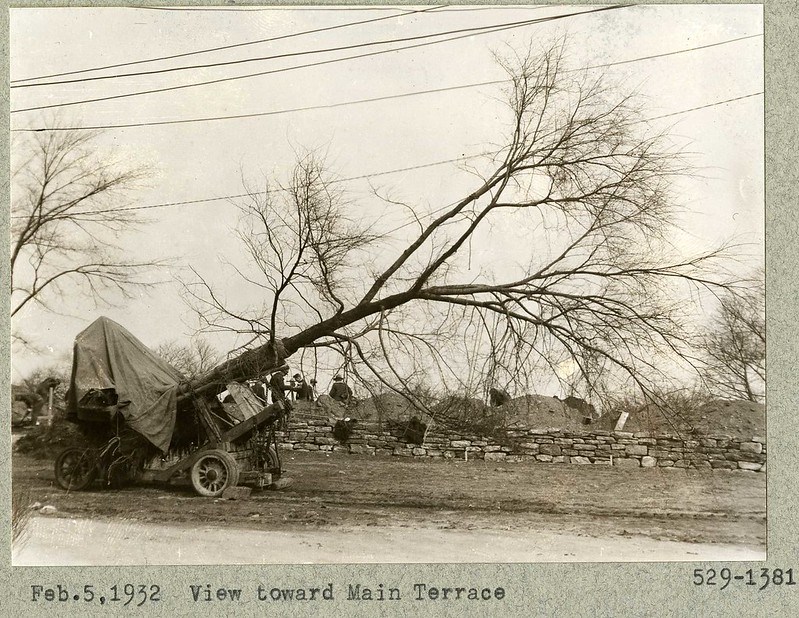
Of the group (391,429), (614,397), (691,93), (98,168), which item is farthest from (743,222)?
(98,168)

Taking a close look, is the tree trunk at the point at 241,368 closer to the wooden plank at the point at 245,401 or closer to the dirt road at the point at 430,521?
the wooden plank at the point at 245,401

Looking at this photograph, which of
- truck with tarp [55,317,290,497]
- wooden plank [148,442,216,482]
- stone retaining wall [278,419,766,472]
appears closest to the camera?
stone retaining wall [278,419,766,472]

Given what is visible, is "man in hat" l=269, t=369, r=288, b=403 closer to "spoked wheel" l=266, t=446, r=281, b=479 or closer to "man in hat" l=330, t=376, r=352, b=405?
"man in hat" l=330, t=376, r=352, b=405

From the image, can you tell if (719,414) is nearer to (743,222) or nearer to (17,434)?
(743,222)

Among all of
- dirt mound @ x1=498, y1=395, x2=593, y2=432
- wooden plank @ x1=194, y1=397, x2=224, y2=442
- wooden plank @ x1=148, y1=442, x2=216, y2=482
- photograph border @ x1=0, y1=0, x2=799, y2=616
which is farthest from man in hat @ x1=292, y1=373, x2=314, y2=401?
dirt mound @ x1=498, y1=395, x2=593, y2=432

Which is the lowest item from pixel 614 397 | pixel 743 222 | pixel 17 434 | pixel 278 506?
pixel 278 506

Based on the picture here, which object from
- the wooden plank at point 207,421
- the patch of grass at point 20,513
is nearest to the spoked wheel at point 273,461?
the wooden plank at point 207,421
